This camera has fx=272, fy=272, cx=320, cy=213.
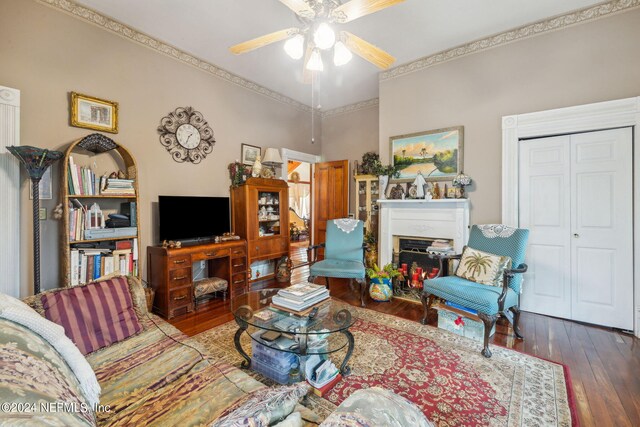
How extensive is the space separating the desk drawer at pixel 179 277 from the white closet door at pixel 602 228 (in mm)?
4197

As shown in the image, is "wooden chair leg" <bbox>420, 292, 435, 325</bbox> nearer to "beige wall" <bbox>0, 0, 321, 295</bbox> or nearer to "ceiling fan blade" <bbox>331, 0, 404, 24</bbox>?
"ceiling fan blade" <bbox>331, 0, 404, 24</bbox>

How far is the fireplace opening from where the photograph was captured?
3.58 metres

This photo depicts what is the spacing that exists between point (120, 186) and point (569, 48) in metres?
4.87

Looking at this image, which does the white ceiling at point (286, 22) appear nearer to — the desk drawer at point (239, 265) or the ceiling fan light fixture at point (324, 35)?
the ceiling fan light fixture at point (324, 35)

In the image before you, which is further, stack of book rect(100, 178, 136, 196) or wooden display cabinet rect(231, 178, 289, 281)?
wooden display cabinet rect(231, 178, 289, 281)

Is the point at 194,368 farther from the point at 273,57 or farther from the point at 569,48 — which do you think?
the point at 569,48

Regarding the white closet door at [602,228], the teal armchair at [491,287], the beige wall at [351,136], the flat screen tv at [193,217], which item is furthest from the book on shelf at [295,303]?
the beige wall at [351,136]

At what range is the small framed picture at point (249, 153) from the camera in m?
4.26

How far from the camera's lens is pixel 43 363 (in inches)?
34.2

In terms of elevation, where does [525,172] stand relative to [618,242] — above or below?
above

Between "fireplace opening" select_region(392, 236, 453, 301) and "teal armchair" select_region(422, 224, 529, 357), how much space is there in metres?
0.56

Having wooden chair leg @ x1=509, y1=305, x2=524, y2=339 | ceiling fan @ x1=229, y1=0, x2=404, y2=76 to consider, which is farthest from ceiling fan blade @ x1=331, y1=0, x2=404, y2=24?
wooden chair leg @ x1=509, y1=305, x2=524, y2=339

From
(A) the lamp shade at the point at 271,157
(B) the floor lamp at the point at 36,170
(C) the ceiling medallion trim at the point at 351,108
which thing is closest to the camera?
(B) the floor lamp at the point at 36,170

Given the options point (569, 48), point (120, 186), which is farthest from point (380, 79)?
point (120, 186)
